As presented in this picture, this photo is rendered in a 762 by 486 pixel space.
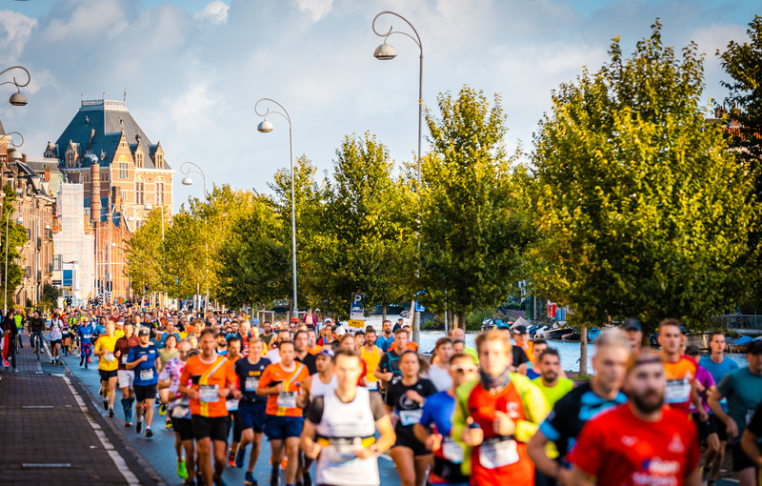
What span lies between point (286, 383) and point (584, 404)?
20.3 ft

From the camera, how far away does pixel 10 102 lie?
28.1 m

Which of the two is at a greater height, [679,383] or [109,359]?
[679,383]

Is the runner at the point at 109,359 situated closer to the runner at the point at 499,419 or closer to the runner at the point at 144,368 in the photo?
the runner at the point at 144,368

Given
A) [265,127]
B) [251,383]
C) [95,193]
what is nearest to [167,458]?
[251,383]

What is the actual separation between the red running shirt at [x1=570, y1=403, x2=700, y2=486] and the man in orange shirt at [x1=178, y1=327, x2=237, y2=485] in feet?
23.3

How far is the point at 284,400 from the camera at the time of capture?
11.2 m

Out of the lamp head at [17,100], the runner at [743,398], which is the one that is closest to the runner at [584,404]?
the runner at [743,398]

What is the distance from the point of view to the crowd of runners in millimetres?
4484

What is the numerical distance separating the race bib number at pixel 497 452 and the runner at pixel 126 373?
12795 millimetres

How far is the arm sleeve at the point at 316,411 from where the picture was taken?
736 cm

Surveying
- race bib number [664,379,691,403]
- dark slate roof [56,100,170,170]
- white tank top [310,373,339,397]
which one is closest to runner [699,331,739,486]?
race bib number [664,379,691,403]

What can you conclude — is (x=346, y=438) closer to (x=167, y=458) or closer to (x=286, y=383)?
(x=286, y=383)

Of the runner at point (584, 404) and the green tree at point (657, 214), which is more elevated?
the green tree at point (657, 214)

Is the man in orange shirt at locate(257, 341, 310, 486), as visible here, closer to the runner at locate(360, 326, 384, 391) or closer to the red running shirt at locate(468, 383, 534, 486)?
the runner at locate(360, 326, 384, 391)
